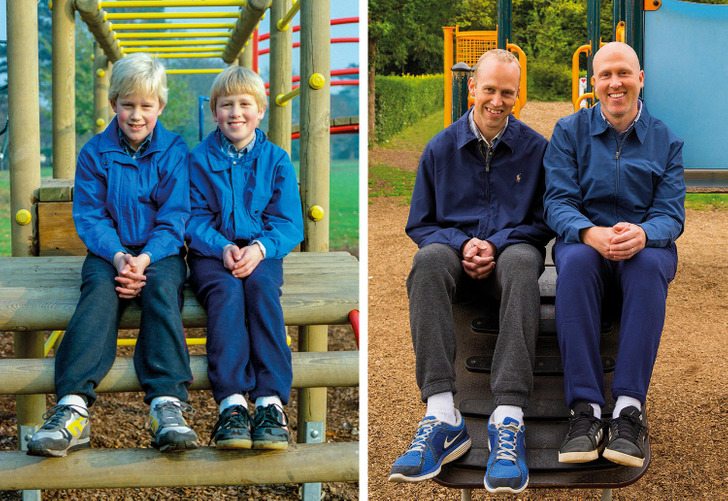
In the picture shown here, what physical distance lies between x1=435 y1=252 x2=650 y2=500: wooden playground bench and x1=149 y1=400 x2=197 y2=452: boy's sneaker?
2.40 ft

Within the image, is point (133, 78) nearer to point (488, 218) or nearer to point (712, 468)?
point (488, 218)

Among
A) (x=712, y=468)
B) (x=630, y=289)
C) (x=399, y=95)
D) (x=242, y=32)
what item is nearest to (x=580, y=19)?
(x=399, y=95)

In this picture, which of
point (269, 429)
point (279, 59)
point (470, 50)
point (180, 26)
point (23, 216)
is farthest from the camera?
point (470, 50)

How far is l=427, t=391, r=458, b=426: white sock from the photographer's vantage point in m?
2.23

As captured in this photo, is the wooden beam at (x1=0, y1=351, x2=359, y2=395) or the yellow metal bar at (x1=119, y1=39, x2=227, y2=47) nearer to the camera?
the wooden beam at (x1=0, y1=351, x2=359, y2=395)

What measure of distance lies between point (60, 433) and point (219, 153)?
109cm

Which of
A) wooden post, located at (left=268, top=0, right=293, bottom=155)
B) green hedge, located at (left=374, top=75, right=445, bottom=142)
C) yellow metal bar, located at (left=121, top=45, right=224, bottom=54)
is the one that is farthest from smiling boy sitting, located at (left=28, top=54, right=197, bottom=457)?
green hedge, located at (left=374, top=75, right=445, bottom=142)

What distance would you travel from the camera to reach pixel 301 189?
323cm

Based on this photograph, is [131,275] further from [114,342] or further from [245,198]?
[245,198]

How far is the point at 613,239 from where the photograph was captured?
223cm

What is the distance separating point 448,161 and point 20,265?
1752 millimetres

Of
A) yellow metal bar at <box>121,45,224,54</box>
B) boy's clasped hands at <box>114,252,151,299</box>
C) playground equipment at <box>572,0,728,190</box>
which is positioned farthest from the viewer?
yellow metal bar at <box>121,45,224,54</box>

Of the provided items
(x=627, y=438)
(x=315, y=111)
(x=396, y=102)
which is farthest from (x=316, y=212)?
(x=396, y=102)

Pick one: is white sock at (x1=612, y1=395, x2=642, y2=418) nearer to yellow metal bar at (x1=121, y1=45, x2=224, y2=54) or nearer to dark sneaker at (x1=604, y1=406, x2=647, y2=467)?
dark sneaker at (x1=604, y1=406, x2=647, y2=467)
